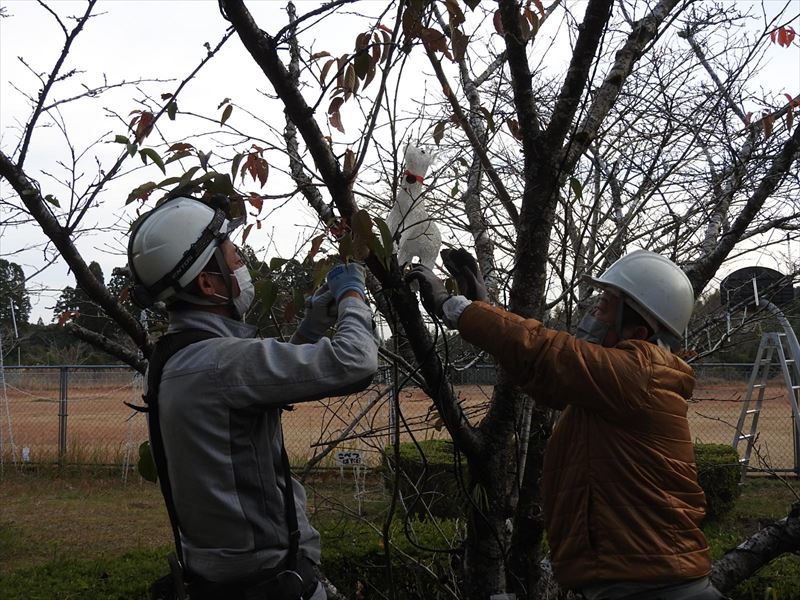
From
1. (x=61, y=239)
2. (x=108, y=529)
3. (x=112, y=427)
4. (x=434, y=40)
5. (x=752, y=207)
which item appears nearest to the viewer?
(x=434, y=40)

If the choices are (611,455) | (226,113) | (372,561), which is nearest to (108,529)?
(372,561)

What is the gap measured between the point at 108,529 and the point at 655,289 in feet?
26.6

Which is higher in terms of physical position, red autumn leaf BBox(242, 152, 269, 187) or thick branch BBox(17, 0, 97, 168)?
thick branch BBox(17, 0, 97, 168)

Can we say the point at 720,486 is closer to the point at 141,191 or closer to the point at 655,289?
→ the point at 655,289

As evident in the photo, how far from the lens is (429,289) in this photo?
2477 millimetres

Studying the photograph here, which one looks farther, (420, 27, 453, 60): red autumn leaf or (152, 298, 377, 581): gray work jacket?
(420, 27, 453, 60): red autumn leaf

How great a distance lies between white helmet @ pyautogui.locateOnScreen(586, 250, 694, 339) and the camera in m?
2.59

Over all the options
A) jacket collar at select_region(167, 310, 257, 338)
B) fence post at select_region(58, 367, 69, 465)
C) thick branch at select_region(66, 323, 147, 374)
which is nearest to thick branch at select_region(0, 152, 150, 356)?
thick branch at select_region(66, 323, 147, 374)

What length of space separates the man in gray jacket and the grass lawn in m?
1.31

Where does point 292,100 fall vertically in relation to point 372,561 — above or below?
above

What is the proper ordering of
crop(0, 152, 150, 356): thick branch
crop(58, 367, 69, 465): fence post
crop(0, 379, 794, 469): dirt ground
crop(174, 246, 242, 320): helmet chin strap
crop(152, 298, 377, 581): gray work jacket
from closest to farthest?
crop(152, 298, 377, 581): gray work jacket → crop(174, 246, 242, 320): helmet chin strap → crop(0, 152, 150, 356): thick branch → crop(0, 379, 794, 469): dirt ground → crop(58, 367, 69, 465): fence post

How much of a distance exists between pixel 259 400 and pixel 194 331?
0.32 metres

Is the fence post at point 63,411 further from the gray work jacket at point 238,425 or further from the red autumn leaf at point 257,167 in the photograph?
the gray work jacket at point 238,425

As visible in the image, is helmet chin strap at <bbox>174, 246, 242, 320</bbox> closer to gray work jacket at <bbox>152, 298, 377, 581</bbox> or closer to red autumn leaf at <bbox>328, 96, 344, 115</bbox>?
gray work jacket at <bbox>152, 298, 377, 581</bbox>
